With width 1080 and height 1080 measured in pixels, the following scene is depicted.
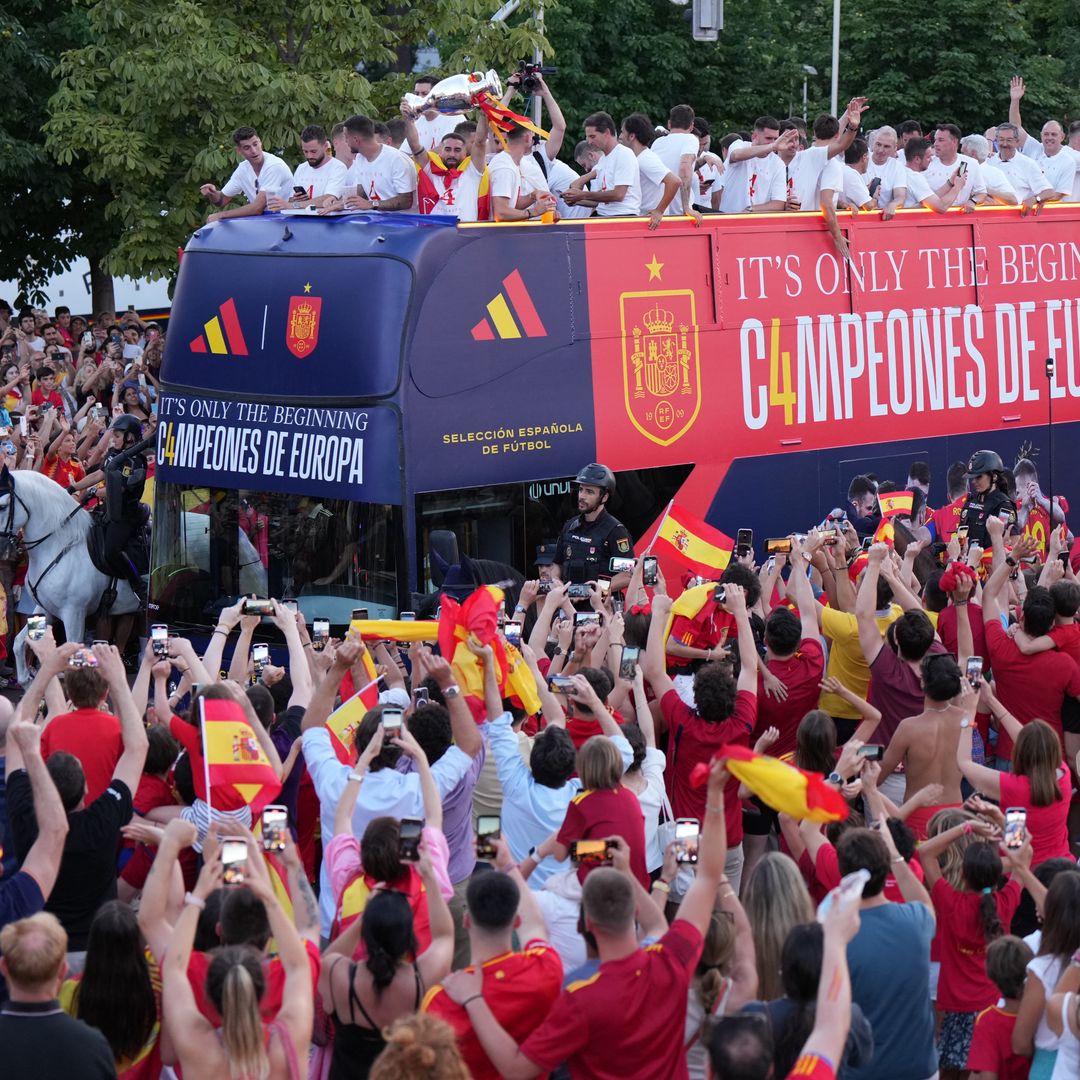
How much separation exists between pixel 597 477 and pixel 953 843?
501 cm

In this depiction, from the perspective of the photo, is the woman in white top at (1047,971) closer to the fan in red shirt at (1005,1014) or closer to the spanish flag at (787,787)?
the fan in red shirt at (1005,1014)

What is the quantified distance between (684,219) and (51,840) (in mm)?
7985

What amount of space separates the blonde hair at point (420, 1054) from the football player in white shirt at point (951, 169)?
12222 mm

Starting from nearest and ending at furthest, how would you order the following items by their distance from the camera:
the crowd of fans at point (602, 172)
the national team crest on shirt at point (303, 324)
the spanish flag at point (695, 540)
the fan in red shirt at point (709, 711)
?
1. the fan in red shirt at point (709, 711)
2. the national team crest on shirt at point (303, 324)
3. the spanish flag at point (695, 540)
4. the crowd of fans at point (602, 172)

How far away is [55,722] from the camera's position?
285 inches

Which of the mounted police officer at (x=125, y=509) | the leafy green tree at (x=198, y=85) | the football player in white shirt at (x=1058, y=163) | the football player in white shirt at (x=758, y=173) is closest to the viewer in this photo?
the mounted police officer at (x=125, y=509)

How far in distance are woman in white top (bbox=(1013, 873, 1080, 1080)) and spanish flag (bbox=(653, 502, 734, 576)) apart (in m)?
5.88

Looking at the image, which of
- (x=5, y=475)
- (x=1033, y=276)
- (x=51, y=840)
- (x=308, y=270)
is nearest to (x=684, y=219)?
(x=308, y=270)

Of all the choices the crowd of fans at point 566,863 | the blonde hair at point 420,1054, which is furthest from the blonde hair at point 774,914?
the blonde hair at point 420,1054

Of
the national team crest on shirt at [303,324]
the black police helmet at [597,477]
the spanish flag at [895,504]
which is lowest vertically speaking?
the spanish flag at [895,504]

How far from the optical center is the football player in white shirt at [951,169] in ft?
50.1

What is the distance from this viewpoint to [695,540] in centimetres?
1138

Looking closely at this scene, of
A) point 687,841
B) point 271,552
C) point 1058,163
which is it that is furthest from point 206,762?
point 1058,163

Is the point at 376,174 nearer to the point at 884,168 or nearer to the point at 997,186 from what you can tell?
the point at 884,168
